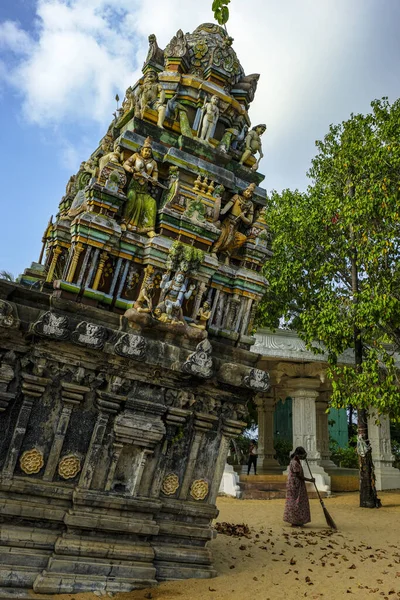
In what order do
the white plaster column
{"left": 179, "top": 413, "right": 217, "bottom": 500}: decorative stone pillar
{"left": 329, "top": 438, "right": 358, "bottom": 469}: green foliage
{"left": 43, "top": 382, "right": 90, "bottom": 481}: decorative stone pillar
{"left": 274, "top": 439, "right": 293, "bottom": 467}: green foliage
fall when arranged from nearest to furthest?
{"left": 43, "top": 382, "right": 90, "bottom": 481}: decorative stone pillar < {"left": 179, "top": 413, "right": 217, "bottom": 500}: decorative stone pillar < the white plaster column < {"left": 274, "top": 439, "right": 293, "bottom": 467}: green foliage < {"left": 329, "top": 438, "right": 358, "bottom": 469}: green foliage

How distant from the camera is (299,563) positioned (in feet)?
22.1

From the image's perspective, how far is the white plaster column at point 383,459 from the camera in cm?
1664

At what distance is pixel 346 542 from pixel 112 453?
5.63 m

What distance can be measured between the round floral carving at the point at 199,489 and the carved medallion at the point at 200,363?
1.42m

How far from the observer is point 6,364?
5031 mm

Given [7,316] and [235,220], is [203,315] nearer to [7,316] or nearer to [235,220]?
[235,220]

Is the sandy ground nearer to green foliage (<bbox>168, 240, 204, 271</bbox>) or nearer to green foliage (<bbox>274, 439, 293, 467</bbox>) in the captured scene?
green foliage (<bbox>168, 240, 204, 271</bbox>)

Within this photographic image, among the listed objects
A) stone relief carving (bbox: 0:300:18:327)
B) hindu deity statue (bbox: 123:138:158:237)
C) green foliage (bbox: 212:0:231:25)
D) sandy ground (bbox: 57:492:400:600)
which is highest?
green foliage (bbox: 212:0:231:25)

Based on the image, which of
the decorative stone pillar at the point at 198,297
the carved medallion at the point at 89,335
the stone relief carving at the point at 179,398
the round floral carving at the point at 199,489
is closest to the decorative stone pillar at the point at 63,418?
the carved medallion at the point at 89,335

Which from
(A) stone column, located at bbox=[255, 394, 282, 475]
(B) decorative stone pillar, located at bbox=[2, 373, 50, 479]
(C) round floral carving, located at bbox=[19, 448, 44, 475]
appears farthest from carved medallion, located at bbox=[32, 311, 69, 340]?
(A) stone column, located at bbox=[255, 394, 282, 475]

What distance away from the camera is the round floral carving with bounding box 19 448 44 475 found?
4.98m

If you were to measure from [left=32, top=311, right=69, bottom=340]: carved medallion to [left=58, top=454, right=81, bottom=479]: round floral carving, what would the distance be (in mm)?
1378

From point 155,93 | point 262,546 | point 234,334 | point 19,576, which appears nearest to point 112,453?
point 19,576

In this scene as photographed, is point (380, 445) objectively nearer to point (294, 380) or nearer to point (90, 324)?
point (294, 380)
